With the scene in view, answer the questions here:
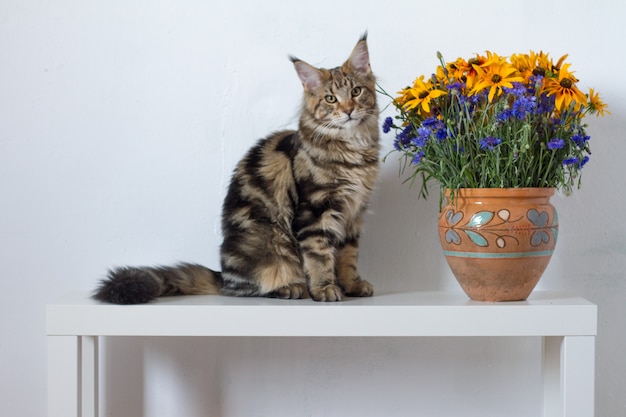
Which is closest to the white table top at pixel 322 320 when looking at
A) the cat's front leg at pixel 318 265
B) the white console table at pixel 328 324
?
the white console table at pixel 328 324

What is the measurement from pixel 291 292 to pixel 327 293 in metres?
0.11

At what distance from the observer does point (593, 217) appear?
5.49ft

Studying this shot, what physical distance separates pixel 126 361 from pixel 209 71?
2.47ft

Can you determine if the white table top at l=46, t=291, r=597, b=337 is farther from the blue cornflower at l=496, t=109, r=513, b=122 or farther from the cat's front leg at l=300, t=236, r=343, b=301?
the blue cornflower at l=496, t=109, r=513, b=122

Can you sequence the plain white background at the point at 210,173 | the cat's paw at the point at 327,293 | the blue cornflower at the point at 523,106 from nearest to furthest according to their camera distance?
the blue cornflower at the point at 523,106
the cat's paw at the point at 327,293
the plain white background at the point at 210,173

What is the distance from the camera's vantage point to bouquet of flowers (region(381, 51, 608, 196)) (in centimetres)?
130

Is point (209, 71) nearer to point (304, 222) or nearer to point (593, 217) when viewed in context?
point (304, 222)

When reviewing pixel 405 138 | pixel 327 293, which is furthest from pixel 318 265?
pixel 405 138

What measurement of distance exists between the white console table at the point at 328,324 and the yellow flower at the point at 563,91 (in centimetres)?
40

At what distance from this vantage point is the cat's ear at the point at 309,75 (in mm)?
1444

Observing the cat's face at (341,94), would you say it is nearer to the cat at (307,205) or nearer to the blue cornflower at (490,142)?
the cat at (307,205)

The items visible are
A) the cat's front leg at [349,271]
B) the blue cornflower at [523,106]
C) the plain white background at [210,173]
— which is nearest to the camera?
the blue cornflower at [523,106]

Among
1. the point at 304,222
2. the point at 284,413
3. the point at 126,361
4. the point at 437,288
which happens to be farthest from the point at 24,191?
the point at 437,288

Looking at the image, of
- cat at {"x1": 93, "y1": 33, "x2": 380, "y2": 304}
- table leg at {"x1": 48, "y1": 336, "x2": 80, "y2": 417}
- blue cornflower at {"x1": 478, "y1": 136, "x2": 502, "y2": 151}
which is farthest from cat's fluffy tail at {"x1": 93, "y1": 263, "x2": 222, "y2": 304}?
blue cornflower at {"x1": 478, "y1": 136, "x2": 502, "y2": 151}
